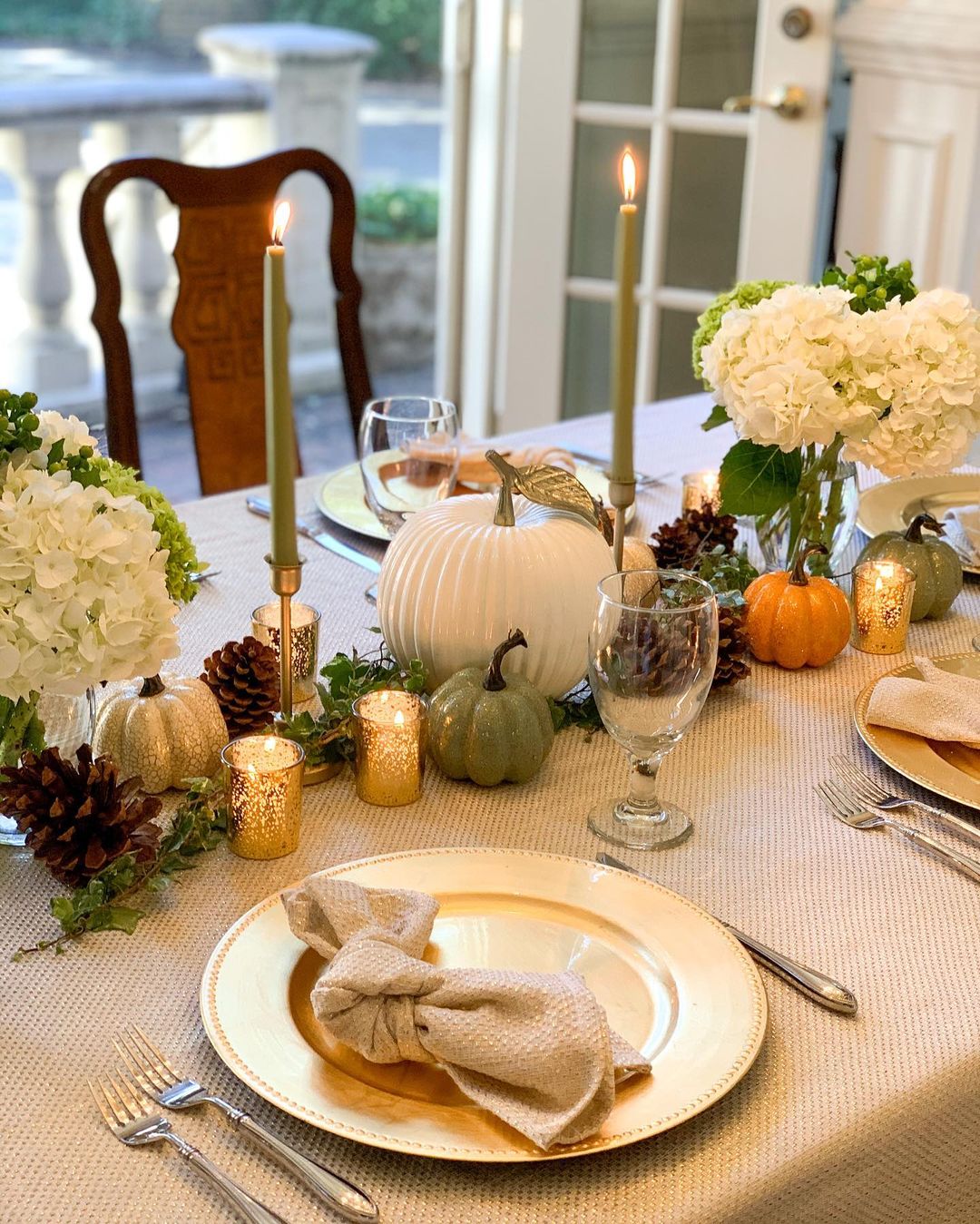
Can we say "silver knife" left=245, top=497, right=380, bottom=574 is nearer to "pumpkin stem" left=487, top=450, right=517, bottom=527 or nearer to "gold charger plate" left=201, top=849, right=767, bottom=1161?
"pumpkin stem" left=487, top=450, right=517, bottom=527

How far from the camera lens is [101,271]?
5.37ft

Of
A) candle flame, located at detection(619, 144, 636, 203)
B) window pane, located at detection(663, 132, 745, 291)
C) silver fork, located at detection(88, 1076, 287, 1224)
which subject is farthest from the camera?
window pane, located at detection(663, 132, 745, 291)

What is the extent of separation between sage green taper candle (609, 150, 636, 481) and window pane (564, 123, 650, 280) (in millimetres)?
1958

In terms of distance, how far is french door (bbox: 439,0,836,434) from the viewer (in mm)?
2682

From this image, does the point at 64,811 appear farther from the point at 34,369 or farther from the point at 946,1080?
the point at 34,369

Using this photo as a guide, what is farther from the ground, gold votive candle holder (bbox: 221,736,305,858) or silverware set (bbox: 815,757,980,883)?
gold votive candle holder (bbox: 221,736,305,858)

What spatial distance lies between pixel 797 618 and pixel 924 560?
0.53ft

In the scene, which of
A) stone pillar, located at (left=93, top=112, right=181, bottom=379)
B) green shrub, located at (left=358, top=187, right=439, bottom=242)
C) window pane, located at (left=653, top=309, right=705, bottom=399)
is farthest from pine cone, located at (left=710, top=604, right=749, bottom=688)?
green shrub, located at (left=358, top=187, right=439, bottom=242)

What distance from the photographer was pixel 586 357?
3.10 m

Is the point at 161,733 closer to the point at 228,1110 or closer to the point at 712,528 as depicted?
the point at 228,1110

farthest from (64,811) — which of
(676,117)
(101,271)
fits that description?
(676,117)

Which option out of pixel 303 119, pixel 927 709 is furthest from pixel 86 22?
pixel 927 709

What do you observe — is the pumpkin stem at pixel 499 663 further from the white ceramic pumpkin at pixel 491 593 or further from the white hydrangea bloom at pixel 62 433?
the white hydrangea bloom at pixel 62 433

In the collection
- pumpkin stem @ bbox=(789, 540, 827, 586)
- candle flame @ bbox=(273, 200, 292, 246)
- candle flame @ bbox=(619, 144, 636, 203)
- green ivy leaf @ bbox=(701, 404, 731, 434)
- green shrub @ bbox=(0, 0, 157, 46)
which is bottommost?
pumpkin stem @ bbox=(789, 540, 827, 586)
